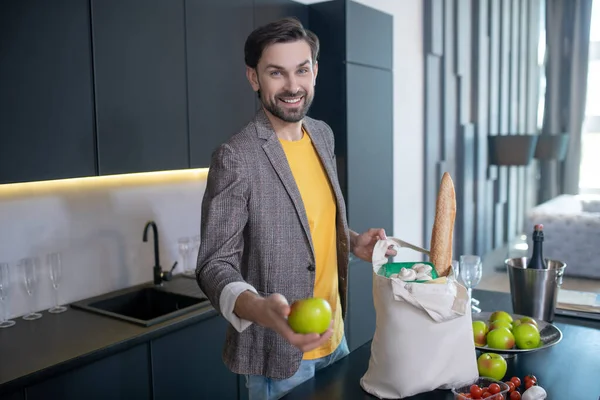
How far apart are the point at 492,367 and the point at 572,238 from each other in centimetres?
482

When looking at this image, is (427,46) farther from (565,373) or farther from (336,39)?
(565,373)

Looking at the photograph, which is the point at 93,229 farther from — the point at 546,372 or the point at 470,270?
the point at 546,372

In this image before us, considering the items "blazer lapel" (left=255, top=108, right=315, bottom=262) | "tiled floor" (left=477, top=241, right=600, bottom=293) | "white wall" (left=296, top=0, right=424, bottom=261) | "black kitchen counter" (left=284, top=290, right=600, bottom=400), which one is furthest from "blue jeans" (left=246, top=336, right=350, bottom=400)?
"tiled floor" (left=477, top=241, right=600, bottom=293)

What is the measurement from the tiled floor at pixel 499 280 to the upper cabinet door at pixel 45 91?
4050 millimetres

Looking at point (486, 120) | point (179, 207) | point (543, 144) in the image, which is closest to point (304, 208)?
point (179, 207)

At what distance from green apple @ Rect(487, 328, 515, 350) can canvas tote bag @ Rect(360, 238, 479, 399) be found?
22 cm

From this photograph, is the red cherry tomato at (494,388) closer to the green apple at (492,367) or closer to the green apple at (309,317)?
the green apple at (492,367)

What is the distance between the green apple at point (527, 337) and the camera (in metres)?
1.50

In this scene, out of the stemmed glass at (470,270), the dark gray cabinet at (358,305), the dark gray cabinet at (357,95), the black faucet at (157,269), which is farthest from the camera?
the dark gray cabinet at (358,305)

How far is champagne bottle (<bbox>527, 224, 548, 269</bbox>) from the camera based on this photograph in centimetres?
179

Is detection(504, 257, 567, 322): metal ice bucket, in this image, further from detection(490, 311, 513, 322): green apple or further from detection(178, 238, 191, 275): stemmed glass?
detection(178, 238, 191, 275): stemmed glass

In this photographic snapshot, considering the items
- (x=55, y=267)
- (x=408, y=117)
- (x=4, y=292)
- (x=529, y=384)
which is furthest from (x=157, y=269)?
(x=408, y=117)

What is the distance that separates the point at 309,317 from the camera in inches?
43.3

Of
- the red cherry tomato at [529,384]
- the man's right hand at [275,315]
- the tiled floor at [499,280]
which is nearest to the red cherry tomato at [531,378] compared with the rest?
the red cherry tomato at [529,384]
